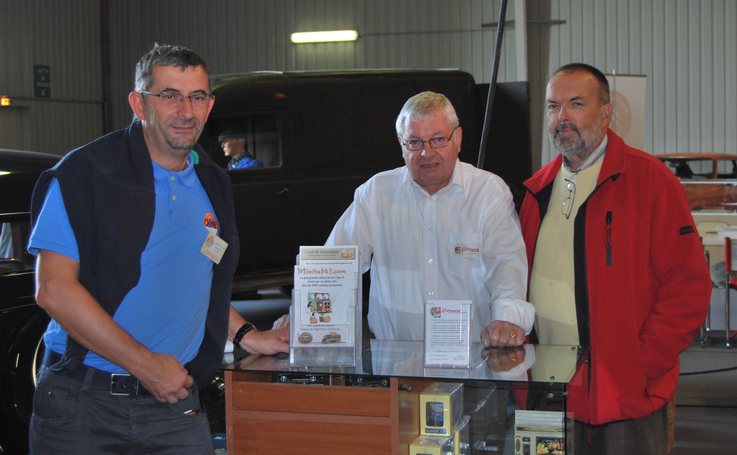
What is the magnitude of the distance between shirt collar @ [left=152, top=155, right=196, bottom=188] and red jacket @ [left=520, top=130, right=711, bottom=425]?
50.7 inches

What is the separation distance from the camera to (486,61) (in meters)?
12.7

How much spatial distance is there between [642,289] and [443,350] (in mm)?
792

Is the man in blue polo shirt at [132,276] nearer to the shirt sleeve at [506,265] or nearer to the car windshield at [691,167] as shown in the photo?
the shirt sleeve at [506,265]

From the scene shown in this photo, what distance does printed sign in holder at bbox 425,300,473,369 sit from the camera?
1.88 metres

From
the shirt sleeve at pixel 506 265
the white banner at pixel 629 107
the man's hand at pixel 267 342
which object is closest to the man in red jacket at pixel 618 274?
the shirt sleeve at pixel 506 265

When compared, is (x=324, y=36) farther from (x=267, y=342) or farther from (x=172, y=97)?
(x=172, y=97)

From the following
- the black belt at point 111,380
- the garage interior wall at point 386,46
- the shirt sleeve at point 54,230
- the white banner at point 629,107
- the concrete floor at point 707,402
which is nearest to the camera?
the shirt sleeve at point 54,230

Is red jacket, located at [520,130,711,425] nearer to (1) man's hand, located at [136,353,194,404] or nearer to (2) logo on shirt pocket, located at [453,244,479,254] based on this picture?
(2) logo on shirt pocket, located at [453,244,479,254]

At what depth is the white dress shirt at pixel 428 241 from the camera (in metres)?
2.50

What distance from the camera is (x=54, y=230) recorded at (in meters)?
1.57

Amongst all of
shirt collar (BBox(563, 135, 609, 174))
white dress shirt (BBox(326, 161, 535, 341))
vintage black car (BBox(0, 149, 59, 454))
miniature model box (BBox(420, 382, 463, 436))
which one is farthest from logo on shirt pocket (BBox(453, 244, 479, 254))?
vintage black car (BBox(0, 149, 59, 454))

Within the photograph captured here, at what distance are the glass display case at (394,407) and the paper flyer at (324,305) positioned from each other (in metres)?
0.08

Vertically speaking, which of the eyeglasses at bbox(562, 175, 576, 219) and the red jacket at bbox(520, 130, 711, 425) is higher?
the eyeglasses at bbox(562, 175, 576, 219)

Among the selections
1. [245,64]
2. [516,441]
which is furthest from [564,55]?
[516,441]
